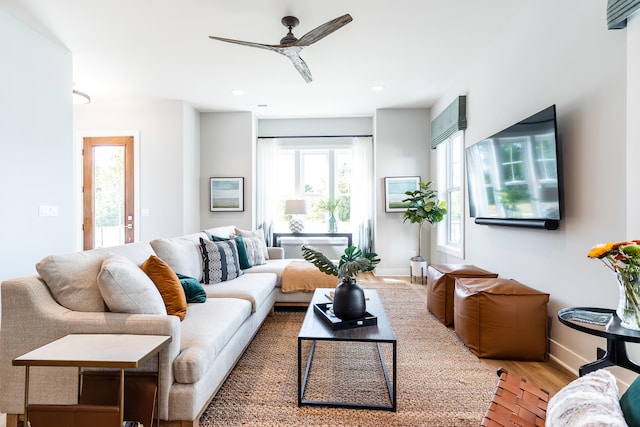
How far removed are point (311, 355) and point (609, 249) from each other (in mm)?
1817

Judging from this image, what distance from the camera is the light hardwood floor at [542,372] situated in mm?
2033

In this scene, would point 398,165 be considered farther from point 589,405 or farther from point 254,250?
point 589,405

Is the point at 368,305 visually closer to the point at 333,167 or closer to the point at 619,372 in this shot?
the point at 619,372

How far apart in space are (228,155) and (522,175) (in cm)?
459

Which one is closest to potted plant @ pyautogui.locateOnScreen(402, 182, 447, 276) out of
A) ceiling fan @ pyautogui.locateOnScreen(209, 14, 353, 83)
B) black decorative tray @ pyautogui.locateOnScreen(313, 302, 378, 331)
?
ceiling fan @ pyautogui.locateOnScreen(209, 14, 353, 83)

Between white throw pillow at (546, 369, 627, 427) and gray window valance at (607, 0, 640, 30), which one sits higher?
gray window valance at (607, 0, 640, 30)

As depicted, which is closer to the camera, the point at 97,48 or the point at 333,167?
the point at 97,48

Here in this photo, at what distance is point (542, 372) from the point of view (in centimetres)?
219

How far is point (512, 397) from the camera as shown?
1.11 metres

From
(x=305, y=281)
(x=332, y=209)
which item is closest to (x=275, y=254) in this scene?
(x=305, y=281)

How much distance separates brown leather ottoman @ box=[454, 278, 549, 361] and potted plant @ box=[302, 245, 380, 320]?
1.00 meters

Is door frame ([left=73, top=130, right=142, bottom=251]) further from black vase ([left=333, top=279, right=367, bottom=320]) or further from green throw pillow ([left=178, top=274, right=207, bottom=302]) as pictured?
black vase ([left=333, top=279, right=367, bottom=320])

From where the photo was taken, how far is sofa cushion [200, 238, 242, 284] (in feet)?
9.82

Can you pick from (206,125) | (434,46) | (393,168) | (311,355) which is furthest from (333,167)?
(311,355)
